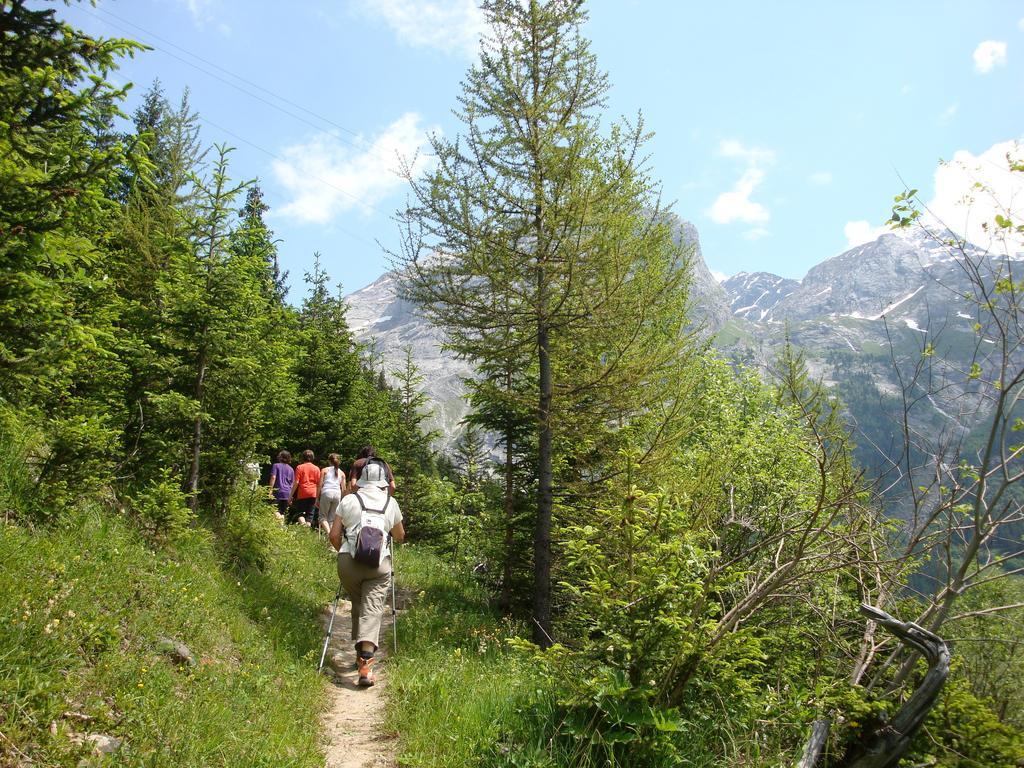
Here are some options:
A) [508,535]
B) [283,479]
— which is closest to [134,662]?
[508,535]

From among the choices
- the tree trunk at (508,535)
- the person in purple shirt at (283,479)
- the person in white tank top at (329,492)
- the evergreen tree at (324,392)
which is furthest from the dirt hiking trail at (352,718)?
the evergreen tree at (324,392)

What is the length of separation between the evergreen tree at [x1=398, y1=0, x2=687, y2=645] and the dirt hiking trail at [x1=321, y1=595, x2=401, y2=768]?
9.03ft

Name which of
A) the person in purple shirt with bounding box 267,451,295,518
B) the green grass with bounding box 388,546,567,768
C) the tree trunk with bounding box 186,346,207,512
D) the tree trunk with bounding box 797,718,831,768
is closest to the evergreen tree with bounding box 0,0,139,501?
the tree trunk with bounding box 186,346,207,512

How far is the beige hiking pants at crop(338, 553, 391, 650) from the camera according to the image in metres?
6.67

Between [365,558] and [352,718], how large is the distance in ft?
5.34

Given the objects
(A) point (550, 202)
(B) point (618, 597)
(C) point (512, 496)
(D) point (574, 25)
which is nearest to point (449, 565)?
(C) point (512, 496)

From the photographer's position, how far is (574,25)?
9289 mm

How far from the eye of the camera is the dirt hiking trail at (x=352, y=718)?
4.62m

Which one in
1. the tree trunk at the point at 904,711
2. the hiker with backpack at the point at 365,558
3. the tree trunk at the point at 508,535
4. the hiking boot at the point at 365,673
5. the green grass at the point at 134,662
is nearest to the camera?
the green grass at the point at 134,662

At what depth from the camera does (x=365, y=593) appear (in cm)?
680

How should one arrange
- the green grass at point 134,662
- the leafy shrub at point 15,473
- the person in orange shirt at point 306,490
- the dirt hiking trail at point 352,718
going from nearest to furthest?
the green grass at point 134,662, the dirt hiking trail at point 352,718, the leafy shrub at point 15,473, the person in orange shirt at point 306,490

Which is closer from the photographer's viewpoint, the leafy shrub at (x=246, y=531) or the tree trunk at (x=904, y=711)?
the tree trunk at (x=904, y=711)

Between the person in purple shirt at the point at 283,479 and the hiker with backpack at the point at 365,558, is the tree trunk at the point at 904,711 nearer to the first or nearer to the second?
the hiker with backpack at the point at 365,558

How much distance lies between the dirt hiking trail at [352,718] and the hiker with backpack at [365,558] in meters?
0.19
